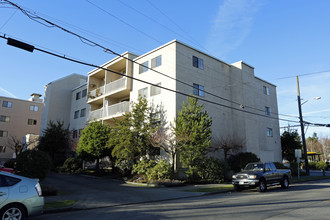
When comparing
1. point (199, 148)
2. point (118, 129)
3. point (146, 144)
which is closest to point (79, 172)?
point (118, 129)

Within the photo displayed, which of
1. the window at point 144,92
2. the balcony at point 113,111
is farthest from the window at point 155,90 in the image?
the balcony at point 113,111

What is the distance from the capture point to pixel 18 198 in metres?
6.35

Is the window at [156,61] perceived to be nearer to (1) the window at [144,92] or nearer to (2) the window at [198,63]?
(1) the window at [144,92]

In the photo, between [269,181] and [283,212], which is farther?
[269,181]

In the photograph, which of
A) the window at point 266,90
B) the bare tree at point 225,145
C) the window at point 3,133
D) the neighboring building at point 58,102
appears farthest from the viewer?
the window at point 3,133

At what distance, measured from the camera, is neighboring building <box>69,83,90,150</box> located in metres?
33.3

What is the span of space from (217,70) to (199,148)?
10.7 metres

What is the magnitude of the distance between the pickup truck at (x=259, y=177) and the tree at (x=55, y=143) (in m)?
23.1

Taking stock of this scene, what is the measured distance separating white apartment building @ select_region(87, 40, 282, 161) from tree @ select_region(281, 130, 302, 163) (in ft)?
Answer: 7.11

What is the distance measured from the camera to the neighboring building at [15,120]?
150ft

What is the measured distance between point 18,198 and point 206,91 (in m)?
19.1

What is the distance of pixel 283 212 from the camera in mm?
7652

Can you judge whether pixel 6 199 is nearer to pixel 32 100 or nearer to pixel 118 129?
pixel 118 129

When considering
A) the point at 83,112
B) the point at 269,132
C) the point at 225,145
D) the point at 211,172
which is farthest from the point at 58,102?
the point at 269,132
